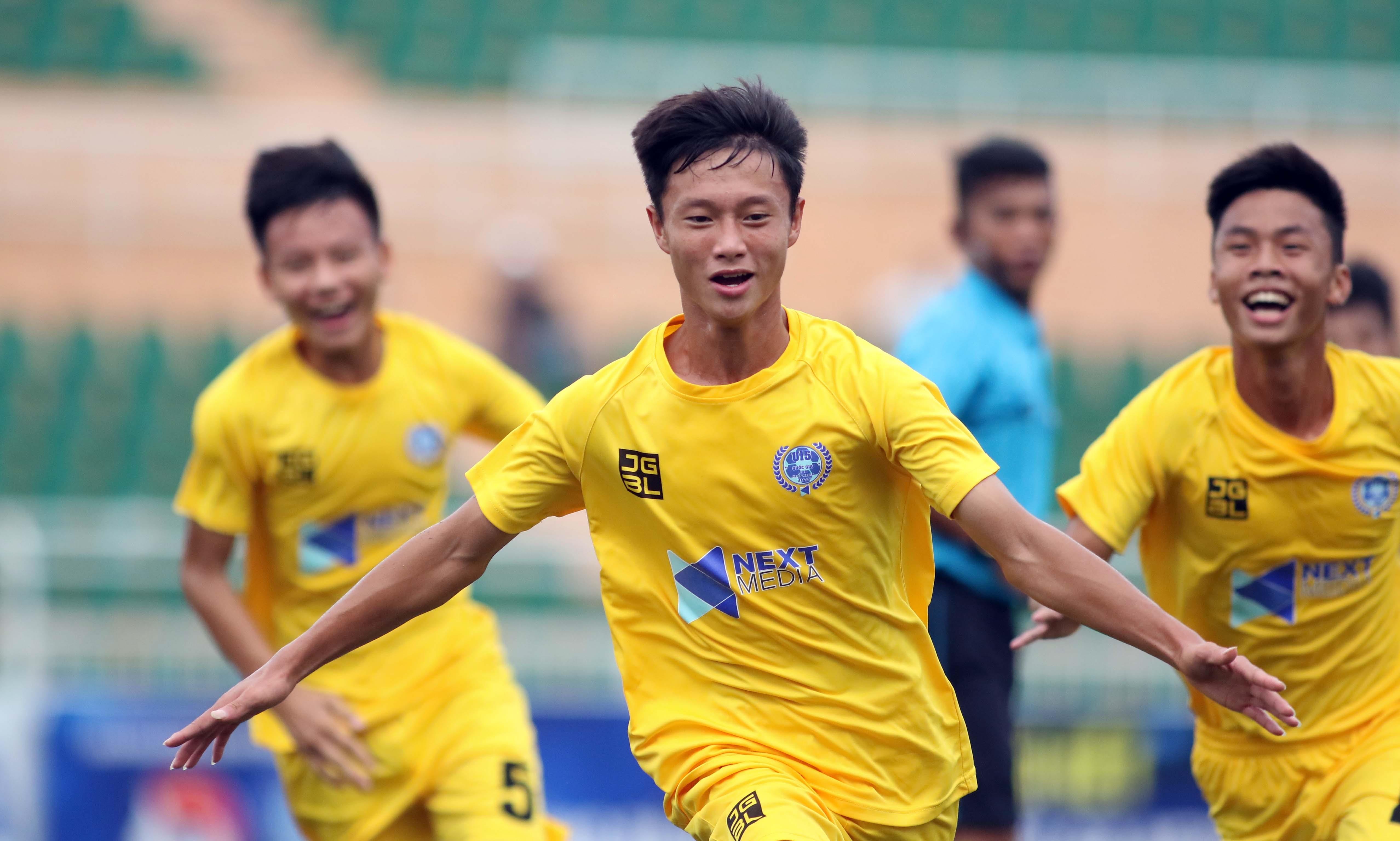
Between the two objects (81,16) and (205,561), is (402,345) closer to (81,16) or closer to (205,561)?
(205,561)

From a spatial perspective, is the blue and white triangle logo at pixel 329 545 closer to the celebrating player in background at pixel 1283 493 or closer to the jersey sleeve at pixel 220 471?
the jersey sleeve at pixel 220 471

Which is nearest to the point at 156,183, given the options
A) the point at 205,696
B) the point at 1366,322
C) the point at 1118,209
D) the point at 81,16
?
the point at 81,16

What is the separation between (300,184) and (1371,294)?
4.00 m

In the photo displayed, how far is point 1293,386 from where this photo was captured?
453 cm

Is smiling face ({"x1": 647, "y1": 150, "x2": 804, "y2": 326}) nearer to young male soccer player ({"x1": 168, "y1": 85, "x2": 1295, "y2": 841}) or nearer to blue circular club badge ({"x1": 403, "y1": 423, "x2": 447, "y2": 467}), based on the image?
young male soccer player ({"x1": 168, "y1": 85, "x2": 1295, "y2": 841})

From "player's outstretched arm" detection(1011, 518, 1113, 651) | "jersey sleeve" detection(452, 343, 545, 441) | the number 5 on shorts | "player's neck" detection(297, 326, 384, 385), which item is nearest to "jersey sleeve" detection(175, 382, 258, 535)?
"player's neck" detection(297, 326, 384, 385)

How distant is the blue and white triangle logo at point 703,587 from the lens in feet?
12.8

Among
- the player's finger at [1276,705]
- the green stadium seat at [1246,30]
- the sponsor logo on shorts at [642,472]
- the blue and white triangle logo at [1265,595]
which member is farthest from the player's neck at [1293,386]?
the green stadium seat at [1246,30]

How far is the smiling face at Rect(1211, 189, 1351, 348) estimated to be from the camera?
442 cm

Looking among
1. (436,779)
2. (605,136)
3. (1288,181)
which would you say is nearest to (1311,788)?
(1288,181)

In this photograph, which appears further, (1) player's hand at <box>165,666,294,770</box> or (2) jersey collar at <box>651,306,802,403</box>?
(2) jersey collar at <box>651,306,802,403</box>

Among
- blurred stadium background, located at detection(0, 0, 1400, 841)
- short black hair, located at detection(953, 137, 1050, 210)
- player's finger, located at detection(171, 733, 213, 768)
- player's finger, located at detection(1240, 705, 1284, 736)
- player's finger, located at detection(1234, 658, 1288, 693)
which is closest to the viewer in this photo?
player's finger, located at detection(1234, 658, 1288, 693)

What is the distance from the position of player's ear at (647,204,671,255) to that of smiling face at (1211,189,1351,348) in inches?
66.7

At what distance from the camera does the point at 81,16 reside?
56.9 feet
